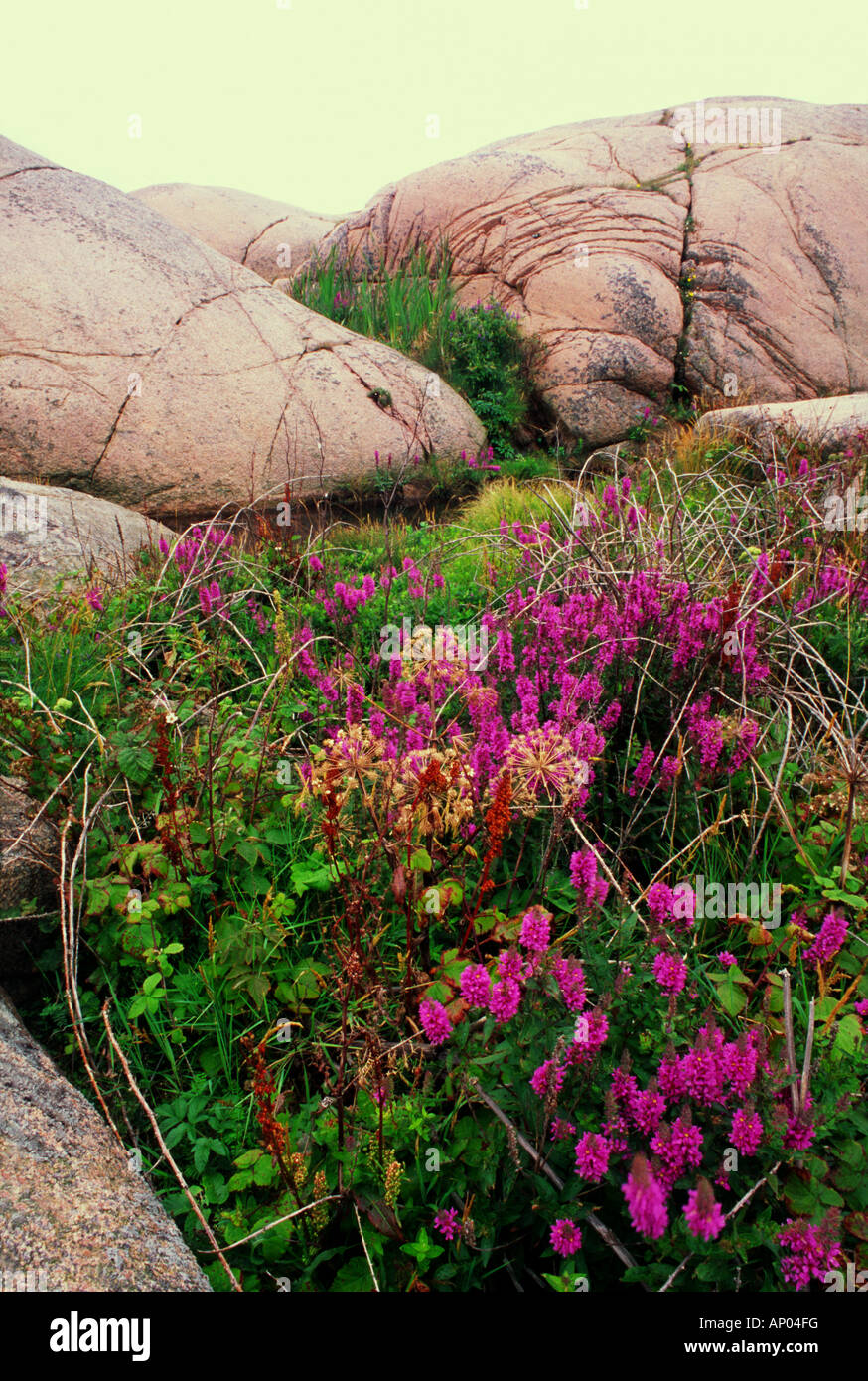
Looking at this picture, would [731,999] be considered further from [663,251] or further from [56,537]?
[663,251]

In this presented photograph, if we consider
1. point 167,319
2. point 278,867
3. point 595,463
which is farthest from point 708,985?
point 595,463

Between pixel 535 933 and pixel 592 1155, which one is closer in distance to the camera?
pixel 592 1155

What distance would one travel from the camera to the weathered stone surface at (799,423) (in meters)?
6.27

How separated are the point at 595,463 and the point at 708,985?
8197 millimetres

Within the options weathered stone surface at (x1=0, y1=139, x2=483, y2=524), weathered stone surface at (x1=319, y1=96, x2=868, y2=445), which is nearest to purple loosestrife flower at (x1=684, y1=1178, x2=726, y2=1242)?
weathered stone surface at (x1=0, y1=139, x2=483, y2=524)

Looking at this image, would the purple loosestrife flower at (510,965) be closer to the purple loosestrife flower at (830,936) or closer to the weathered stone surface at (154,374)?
the purple loosestrife flower at (830,936)

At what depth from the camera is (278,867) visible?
2533mm

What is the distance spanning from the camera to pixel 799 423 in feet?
21.8

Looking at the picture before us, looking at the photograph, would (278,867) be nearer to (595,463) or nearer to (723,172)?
(595,463)

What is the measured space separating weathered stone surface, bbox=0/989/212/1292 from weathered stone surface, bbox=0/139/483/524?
215 inches

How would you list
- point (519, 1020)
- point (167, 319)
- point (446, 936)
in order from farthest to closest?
point (167, 319) < point (446, 936) < point (519, 1020)

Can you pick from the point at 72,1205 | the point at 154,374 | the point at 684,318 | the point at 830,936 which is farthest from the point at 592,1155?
the point at 684,318

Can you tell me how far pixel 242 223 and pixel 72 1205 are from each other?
66.3 feet

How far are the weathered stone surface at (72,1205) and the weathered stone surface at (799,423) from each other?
5877mm
